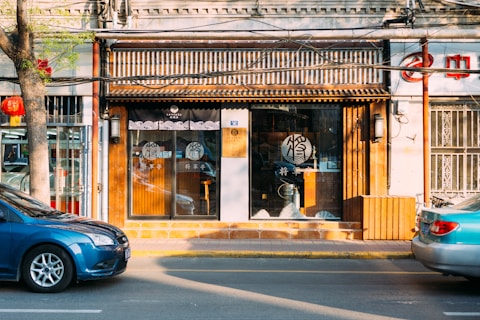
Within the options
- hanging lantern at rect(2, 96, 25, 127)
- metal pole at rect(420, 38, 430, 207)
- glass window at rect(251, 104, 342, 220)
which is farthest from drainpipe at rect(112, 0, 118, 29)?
metal pole at rect(420, 38, 430, 207)

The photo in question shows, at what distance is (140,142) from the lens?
14961 millimetres

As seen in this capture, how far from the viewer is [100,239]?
28.0 feet

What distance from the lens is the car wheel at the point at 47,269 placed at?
27.1 feet

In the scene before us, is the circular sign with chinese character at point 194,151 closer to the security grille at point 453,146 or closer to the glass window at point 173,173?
the glass window at point 173,173

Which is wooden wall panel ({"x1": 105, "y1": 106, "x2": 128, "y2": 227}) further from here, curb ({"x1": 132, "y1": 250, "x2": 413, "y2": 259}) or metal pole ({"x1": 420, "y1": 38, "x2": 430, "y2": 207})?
metal pole ({"x1": 420, "y1": 38, "x2": 430, "y2": 207})

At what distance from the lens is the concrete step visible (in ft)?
45.9

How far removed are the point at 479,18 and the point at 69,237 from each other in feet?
38.2

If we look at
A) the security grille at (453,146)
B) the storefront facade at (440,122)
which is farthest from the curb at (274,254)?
the security grille at (453,146)

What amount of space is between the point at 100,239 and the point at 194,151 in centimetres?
659

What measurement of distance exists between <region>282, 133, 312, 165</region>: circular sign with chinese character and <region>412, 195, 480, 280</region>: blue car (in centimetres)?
655

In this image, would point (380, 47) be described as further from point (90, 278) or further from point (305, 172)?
point (90, 278)

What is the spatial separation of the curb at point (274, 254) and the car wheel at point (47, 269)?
3858mm

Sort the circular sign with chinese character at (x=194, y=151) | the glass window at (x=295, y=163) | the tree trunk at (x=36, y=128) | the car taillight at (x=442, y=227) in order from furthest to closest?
1. the circular sign with chinese character at (x=194, y=151)
2. the glass window at (x=295, y=163)
3. the tree trunk at (x=36, y=128)
4. the car taillight at (x=442, y=227)

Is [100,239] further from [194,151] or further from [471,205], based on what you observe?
[194,151]
